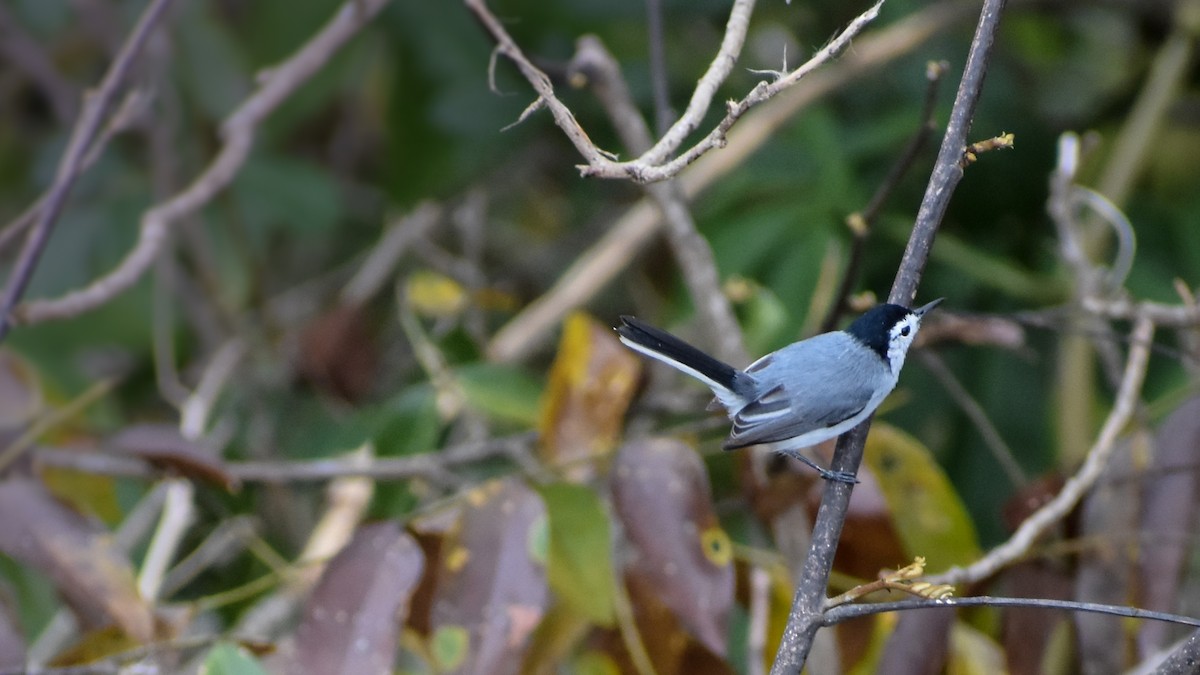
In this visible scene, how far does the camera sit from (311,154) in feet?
12.1

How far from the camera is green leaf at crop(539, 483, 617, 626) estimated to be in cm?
149

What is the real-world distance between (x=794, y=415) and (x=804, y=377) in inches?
3.7

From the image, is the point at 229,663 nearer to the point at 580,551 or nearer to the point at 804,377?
the point at 580,551

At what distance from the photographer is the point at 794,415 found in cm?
148

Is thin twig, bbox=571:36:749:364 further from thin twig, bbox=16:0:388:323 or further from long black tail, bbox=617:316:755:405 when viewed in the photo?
thin twig, bbox=16:0:388:323

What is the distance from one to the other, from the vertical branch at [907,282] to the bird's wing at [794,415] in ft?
0.76

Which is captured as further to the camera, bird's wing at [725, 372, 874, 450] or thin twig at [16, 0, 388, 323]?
thin twig at [16, 0, 388, 323]

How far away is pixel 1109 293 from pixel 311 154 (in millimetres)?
2549

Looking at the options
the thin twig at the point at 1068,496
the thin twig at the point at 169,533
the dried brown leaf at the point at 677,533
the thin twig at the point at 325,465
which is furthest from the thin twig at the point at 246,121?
the thin twig at the point at 1068,496

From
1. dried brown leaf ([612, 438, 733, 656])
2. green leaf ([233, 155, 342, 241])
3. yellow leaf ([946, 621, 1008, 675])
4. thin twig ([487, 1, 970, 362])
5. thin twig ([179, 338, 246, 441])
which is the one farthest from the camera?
green leaf ([233, 155, 342, 241])

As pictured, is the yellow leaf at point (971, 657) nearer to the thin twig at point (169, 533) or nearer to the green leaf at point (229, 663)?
the green leaf at point (229, 663)

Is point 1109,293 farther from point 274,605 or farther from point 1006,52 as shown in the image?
point 274,605

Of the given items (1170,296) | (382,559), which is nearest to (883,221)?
(1170,296)

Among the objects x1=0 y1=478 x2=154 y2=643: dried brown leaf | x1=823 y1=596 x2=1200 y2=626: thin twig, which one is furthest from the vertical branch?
x1=0 y1=478 x2=154 y2=643: dried brown leaf
